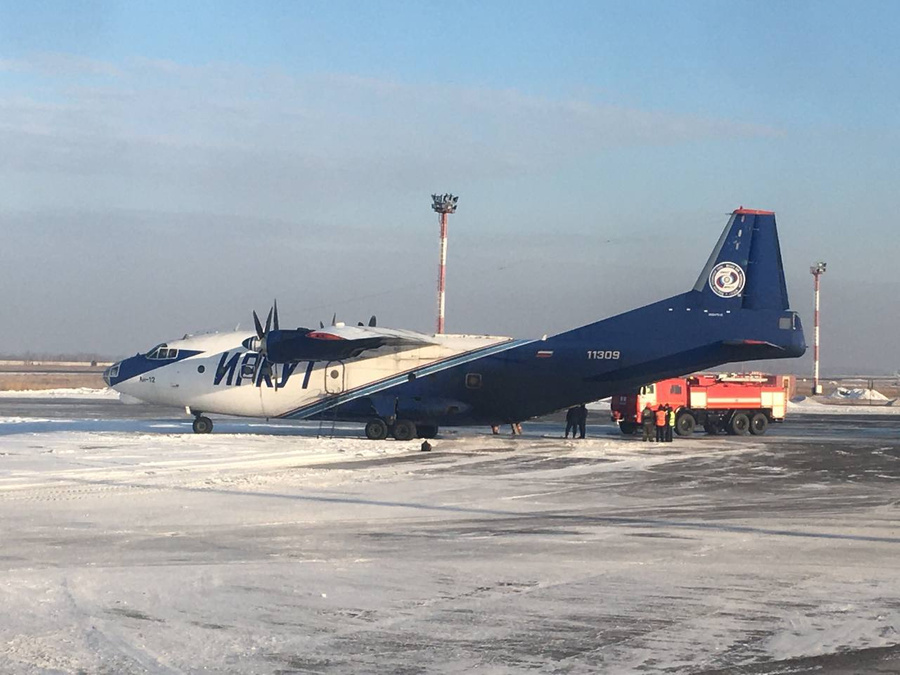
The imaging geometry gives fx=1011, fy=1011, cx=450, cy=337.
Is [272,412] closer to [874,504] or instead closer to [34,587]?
[874,504]

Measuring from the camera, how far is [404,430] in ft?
111

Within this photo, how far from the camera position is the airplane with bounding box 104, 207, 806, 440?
32.9 metres

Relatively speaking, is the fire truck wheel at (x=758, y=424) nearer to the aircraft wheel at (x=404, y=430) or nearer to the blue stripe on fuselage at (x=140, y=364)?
the aircraft wheel at (x=404, y=430)

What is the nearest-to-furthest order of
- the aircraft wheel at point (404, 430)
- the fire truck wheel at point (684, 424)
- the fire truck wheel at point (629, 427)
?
the aircraft wheel at point (404, 430) < the fire truck wheel at point (629, 427) < the fire truck wheel at point (684, 424)

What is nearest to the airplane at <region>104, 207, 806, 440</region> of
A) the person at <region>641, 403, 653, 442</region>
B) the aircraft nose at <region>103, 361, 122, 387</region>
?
the person at <region>641, 403, 653, 442</region>

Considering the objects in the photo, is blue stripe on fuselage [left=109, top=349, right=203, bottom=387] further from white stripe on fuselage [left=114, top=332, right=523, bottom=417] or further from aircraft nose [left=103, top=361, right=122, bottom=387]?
white stripe on fuselage [left=114, top=332, right=523, bottom=417]

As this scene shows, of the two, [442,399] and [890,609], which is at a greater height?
[442,399]

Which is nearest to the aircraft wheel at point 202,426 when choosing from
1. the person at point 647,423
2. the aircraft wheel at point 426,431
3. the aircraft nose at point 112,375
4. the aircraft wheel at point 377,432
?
the aircraft nose at point 112,375

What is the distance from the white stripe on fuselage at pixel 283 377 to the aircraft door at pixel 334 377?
34mm

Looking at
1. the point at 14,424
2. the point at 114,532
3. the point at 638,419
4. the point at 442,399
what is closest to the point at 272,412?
the point at 442,399

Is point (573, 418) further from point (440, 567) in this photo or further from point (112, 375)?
point (440, 567)

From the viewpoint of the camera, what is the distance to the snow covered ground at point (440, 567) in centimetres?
853

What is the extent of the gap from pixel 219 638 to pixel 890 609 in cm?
664

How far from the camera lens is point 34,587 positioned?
10.7 m
